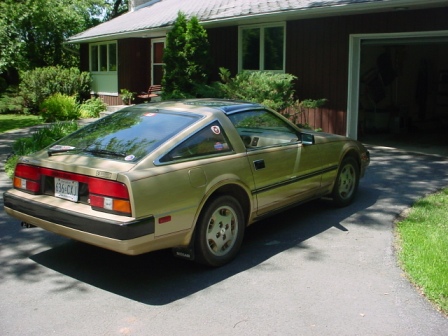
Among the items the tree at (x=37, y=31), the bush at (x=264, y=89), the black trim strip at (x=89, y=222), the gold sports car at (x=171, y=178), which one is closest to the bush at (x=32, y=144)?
the gold sports car at (x=171, y=178)

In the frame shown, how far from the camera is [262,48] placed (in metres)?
15.0

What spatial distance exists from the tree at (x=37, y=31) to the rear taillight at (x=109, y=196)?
23082mm

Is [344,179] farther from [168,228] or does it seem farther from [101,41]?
[101,41]

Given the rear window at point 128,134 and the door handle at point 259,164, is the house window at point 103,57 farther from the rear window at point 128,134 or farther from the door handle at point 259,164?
the door handle at point 259,164

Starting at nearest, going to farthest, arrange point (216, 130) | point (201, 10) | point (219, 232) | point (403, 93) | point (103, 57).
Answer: point (219, 232), point (216, 130), point (403, 93), point (201, 10), point (103, 57)

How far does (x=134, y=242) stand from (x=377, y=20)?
9370 mm

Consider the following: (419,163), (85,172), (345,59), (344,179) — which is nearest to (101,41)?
(345,59)

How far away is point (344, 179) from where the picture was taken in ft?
23.7

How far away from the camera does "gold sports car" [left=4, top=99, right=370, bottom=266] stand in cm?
453

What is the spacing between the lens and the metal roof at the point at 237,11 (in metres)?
→ 11.1

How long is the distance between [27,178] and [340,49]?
30.7 ft

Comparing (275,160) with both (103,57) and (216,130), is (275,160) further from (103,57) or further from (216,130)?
(103,57)

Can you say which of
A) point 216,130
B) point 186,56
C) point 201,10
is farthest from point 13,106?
point 216,130

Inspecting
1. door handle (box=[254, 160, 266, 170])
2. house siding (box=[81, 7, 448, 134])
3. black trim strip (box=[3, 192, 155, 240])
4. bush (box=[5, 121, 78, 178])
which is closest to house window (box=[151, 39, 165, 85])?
house siding (box=[81, 7, 448, 134])
